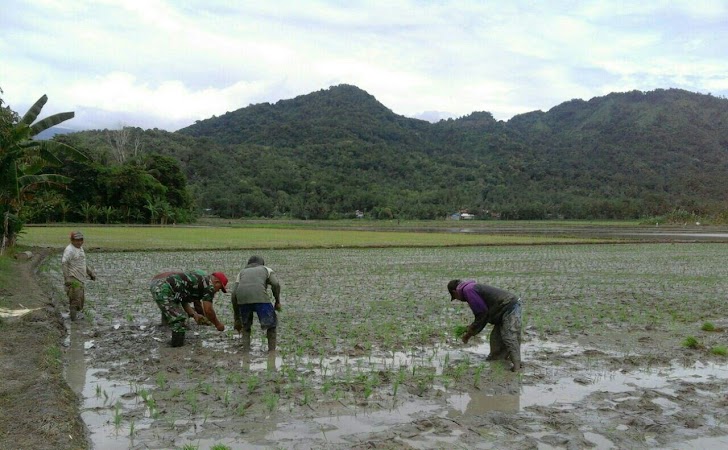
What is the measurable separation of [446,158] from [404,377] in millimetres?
135785

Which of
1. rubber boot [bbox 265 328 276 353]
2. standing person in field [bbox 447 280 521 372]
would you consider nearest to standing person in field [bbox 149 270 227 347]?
rubber boot [bbox 265 328 276 353]

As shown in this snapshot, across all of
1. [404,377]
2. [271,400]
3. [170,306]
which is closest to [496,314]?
[404,377]

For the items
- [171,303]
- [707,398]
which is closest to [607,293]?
[707,398]

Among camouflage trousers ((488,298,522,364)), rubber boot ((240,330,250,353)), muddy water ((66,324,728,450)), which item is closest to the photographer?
muddy water ((66,324,728,450))

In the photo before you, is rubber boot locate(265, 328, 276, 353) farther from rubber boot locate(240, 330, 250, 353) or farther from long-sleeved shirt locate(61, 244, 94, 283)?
long-sleeved shirt locate(61, 244, 94, 283)

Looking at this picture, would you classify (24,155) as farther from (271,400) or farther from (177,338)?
(271,400)

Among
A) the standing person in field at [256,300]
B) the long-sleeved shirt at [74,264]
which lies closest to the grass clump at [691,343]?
the standing person in field at [256,300]

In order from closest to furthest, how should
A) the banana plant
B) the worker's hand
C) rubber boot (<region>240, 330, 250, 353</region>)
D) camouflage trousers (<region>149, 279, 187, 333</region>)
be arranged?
rubber boot (<region>240, 330, 250, 353</region>), camouflage trousers (<region>149, 279, 187, 333</region>), the worker's hand, the banana plant

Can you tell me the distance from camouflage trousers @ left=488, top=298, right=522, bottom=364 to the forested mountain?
218ft

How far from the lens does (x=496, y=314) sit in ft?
24.4

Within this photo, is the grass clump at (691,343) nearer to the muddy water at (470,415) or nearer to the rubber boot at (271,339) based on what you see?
the muddy water at (470,415)

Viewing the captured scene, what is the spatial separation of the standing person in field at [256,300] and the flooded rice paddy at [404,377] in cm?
31

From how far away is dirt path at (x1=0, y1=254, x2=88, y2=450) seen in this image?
4.65 meters

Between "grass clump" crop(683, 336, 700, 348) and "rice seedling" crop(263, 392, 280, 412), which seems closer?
"rice seedling" crop(263, 392, 280, 412)
